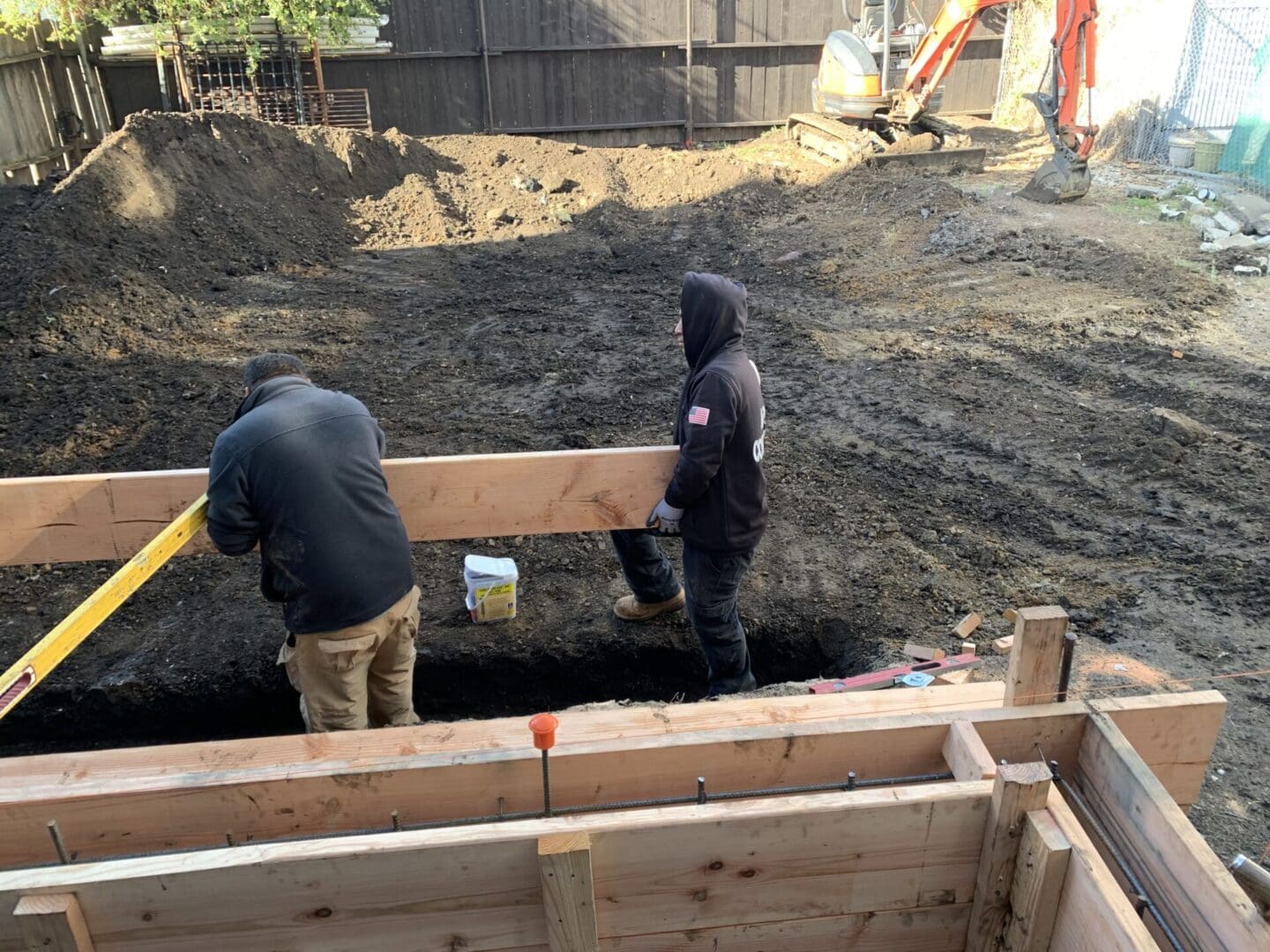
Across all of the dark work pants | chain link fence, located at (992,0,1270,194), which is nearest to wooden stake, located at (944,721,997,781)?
the dark work pants

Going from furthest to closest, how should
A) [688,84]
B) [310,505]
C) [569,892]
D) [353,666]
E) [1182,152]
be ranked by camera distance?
[688,84]
[1182,152]
[353,666]
[310,505]
[569,892]

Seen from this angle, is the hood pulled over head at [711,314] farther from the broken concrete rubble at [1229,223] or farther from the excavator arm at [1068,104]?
the broken concrete rubble at [1229,223]

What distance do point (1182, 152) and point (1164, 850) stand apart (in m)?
16.2

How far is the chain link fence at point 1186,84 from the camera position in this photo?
46.5ft

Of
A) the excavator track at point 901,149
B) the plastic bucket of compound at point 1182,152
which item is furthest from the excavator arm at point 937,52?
the plastic bucket of compound at point 1182,152

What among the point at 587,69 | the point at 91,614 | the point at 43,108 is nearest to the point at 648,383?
the point at 91,614

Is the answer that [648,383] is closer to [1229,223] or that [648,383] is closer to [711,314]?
[711,314]

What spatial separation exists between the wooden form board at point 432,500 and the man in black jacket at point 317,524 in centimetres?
25

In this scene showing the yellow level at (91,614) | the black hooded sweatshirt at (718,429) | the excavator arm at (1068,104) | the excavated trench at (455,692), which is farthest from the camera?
the excavator arm at (1068,104)

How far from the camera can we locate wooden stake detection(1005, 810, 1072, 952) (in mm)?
1817

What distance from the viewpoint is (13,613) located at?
5.16 metres


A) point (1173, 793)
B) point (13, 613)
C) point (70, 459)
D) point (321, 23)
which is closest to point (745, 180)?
point (321, 23)

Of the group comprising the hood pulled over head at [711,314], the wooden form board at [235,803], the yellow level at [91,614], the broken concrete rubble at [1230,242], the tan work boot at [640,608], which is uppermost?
the hood pulled over head at [711,314]

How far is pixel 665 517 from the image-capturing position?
4051 mm
